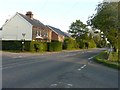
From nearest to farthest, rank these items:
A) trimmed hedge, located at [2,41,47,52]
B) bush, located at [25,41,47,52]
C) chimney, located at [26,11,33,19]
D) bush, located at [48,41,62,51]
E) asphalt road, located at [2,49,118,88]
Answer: asphalt road, located at [2,49,118,88]
bush, located at [25,41,47,52]
trimmed hedge, located at [2,41,47,52]
bush, located at [48,41,62,51]
chimney, located at [26,11,33,19]

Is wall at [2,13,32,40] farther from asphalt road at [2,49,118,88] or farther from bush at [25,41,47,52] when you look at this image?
asphalt road at [2,49,118,88]

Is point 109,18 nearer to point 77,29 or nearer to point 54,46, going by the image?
point 54,46

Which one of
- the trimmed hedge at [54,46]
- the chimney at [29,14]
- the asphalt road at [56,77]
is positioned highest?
the chimney at [29,14]

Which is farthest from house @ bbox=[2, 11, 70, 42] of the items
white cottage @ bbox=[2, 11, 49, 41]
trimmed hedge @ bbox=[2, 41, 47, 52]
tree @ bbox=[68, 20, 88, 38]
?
tree @ bbox=[68, 20, 88, 38]

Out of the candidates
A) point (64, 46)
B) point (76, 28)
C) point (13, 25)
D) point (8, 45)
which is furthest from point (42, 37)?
point (76, 28)

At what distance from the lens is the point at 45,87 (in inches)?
448

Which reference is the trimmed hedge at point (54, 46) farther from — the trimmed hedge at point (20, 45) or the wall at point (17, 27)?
the wall at point (17, 27)

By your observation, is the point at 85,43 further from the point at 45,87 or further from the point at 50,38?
the point at 45,87

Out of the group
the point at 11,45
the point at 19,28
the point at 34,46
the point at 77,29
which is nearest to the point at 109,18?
the point at 34,46

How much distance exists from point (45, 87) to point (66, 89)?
0.83 meters

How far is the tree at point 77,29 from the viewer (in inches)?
5017

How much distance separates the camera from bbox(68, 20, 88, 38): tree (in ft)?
418

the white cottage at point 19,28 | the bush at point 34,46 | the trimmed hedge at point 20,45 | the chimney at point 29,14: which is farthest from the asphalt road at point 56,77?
the chimney at point 29,14

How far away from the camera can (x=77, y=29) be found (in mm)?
127438
